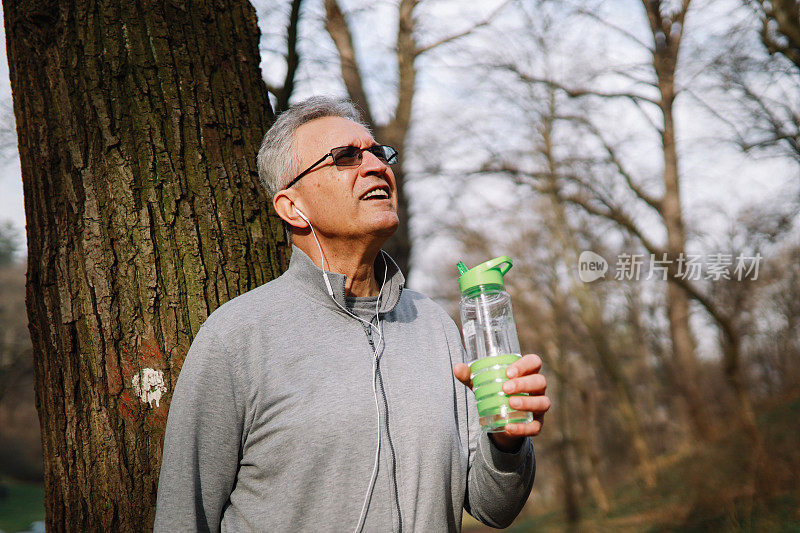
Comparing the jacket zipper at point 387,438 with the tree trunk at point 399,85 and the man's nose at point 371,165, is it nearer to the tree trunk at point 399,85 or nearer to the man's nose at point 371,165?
the man's nose at point 371,165

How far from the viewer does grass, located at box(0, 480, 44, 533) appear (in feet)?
25.9

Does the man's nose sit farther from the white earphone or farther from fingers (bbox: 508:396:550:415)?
fingers (bbox: 508:396:550:415)

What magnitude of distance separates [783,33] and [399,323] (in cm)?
786

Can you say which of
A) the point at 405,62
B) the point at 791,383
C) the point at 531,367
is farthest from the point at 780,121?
the point at 531,367

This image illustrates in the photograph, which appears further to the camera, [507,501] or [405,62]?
[405,62]

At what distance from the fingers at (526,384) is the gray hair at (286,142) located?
3.84 ft

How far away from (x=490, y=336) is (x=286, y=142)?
1.07m

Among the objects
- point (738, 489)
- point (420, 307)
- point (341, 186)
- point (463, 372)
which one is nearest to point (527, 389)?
point (463, 372)

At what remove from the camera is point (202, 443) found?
1.74 m

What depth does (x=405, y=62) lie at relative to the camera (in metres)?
8.04

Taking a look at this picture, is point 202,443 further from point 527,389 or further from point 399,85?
point 399,85

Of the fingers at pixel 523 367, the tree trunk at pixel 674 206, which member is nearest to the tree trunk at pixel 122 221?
the fingers at pixel 523 367

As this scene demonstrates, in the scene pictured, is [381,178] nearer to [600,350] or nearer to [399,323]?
[399,323]

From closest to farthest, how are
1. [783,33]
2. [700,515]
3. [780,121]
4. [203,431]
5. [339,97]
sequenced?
[203,431], [339,97], [783,33], [780,121], [700,515]
